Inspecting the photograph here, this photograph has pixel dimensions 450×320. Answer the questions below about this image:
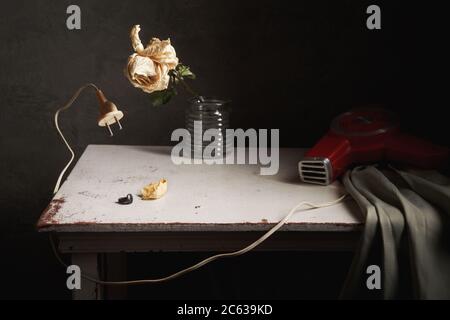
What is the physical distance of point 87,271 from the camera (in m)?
1.11

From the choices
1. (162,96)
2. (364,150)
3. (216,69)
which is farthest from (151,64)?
(364,150)

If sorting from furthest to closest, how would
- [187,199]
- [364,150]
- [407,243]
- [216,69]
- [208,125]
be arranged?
1. [216,69]
2. [208,125]
3. [364,150]
4. [187,199]
5. [407,243]

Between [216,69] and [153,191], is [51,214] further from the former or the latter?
[216,69]

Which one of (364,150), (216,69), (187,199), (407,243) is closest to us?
(407,243)

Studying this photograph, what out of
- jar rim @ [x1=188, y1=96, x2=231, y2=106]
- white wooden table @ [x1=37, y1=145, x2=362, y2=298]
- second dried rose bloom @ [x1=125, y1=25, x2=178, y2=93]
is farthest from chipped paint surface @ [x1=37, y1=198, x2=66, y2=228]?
jar rim @ [x1=188, y1=96, x2=231, y2=106]

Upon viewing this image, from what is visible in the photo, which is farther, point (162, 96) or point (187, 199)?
point (162, 96)

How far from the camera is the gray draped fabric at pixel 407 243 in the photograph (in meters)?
1.03

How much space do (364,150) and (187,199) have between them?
1.46 feet

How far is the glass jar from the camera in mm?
1454

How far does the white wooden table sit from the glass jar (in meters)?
0.18

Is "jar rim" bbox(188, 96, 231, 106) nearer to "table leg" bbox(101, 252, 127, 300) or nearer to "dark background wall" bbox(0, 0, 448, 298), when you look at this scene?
"dark background wall" bbox(0, 0, 448, 298)

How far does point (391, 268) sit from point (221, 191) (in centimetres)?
40

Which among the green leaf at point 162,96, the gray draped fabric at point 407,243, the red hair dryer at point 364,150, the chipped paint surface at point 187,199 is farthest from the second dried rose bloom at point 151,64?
the gray draped fabric at point 407,243
